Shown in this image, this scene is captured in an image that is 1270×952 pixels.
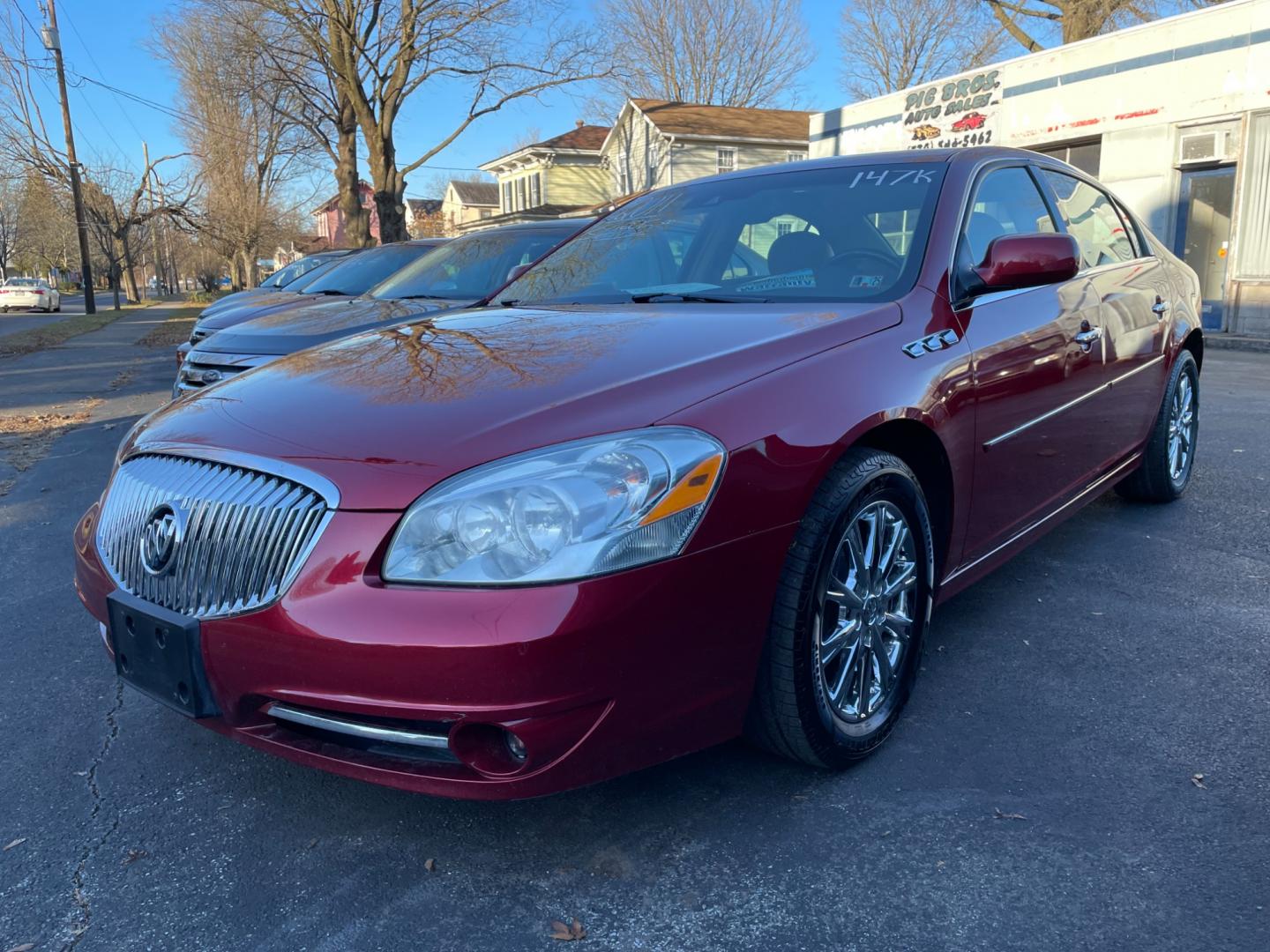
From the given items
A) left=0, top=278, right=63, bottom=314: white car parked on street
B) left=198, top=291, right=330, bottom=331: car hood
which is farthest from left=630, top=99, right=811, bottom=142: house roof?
left=198, top=291, right=330, bottom=331: car hood

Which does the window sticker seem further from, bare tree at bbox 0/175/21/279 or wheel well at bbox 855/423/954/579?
bare tree at bbox 0/175/21/279

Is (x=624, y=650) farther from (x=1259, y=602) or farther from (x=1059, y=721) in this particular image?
(x=1259, y=602)

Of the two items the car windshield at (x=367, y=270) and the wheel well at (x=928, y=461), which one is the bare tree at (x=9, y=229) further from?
the wheel well at (x=928, y=461)

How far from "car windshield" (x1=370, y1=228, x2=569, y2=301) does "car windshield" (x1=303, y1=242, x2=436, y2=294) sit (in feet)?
3.13

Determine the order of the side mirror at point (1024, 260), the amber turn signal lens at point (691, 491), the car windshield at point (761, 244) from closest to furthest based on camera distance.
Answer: the amber turn signal lens at point (691, 491) < the side mirror at point (1024, 260) < the car windshield at point (761, 244)

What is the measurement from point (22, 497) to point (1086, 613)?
567cm

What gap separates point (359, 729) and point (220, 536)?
0.51 meters

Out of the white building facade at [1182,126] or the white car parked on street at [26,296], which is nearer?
the white building facade at [1182,126]

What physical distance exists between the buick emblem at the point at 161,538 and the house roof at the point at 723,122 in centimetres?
2991

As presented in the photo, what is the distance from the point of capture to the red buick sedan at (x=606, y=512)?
71.9 inches

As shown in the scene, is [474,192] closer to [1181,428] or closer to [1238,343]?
[1238,343]

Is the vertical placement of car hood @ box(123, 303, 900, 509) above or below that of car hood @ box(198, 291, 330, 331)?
below

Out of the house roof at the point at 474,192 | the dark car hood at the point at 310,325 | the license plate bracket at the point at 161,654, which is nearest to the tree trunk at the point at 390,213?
the dark car hood at the point at 310,325

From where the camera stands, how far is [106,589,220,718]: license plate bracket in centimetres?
202
